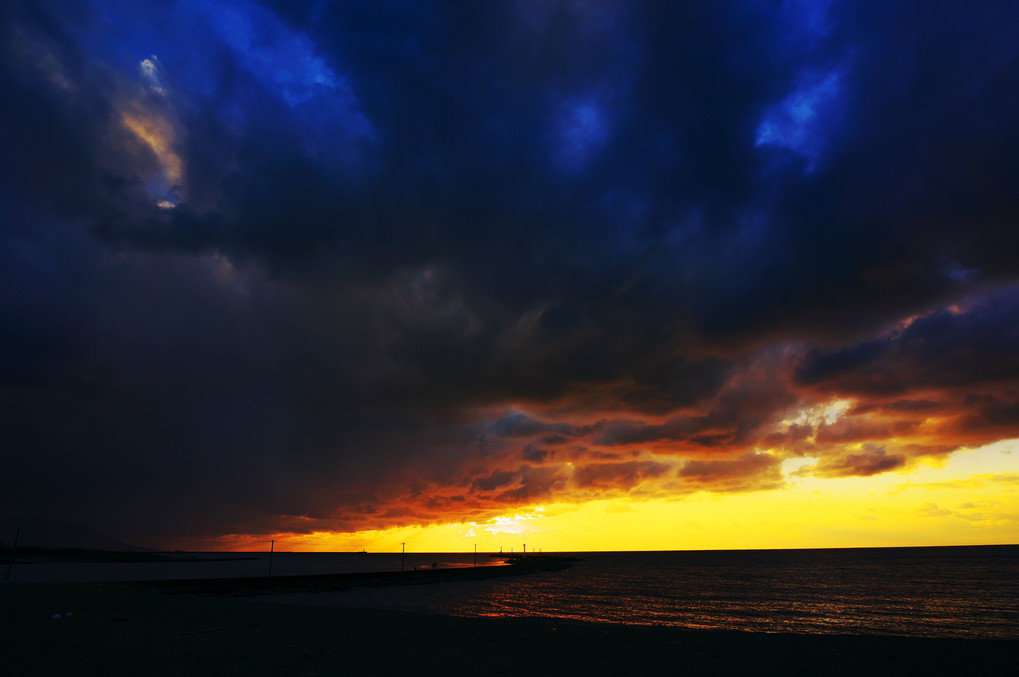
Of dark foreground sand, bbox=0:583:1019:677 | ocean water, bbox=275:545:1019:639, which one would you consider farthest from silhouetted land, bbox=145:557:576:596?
dark foreground sand, bbox=0:583:1019:677

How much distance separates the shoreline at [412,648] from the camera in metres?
19.1

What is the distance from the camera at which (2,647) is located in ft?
68.5

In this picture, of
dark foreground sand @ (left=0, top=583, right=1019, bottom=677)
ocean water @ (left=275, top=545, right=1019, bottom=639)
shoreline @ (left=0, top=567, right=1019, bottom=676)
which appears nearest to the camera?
dark foreground sand @ (left=0, top=583, right=1019, bottom=677)

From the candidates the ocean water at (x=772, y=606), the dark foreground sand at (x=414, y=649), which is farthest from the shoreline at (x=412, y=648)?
the ocean water at (x=772, y=606)

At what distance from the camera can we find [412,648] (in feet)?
76.0

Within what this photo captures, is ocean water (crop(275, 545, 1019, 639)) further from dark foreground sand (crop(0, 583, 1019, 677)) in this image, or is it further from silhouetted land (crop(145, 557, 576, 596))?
dark foreground sand (crop(0, 583, 1019, 677))

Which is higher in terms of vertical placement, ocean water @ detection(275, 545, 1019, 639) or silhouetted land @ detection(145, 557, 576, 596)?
silhouetted land @ detection(145, 557, 576, 596)

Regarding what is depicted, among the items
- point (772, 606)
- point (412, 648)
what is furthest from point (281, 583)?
point (772, 606)

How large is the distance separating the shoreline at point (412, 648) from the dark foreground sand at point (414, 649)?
5 centimetres

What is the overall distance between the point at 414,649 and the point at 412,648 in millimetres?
265

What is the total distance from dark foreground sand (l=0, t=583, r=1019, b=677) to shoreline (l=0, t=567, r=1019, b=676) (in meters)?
0.05

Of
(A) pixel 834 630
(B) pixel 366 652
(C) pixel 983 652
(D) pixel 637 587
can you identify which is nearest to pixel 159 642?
(B) pixel 366 652

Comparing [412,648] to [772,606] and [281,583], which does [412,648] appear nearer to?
[772,606]

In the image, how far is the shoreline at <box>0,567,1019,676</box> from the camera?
1911cm
